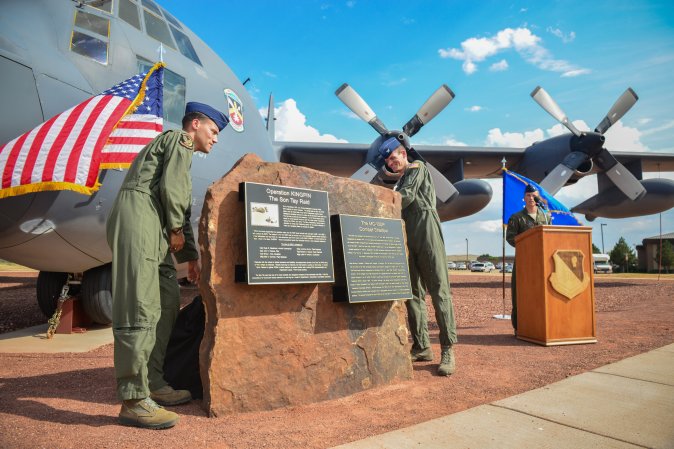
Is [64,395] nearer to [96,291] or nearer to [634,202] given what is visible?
[96,291]

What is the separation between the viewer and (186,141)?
296 cm

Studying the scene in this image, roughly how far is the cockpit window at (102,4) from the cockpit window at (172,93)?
0.71 meters

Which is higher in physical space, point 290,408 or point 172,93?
point 172,93

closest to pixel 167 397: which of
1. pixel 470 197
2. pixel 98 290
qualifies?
pixel 98 290

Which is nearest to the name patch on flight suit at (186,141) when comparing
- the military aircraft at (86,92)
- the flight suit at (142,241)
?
the flight suit at (142,241)

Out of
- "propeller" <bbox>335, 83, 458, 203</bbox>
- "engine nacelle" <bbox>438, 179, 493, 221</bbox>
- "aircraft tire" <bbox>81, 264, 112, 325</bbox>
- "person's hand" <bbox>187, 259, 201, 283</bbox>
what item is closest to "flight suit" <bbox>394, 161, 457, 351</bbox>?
"person's hand" <bbox>187, 259, 201, 283</bbox>

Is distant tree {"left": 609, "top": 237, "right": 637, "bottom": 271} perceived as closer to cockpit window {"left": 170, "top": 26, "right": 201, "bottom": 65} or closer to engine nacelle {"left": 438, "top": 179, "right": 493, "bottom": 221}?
engine nacelle {"left": 438, "top": 179, "right": 493, "bottom": 221}

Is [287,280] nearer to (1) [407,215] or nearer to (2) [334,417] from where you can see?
(2) [334,417]

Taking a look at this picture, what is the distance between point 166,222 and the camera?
2922 mm

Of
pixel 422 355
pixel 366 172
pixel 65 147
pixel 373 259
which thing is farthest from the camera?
pixel 366 172

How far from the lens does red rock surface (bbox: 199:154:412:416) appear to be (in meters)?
2.92

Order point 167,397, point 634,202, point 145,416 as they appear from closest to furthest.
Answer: point 145,416
point 167,397
point 634,202

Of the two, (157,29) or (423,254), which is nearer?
(423,254)

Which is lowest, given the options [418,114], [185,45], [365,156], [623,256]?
[623,256]
